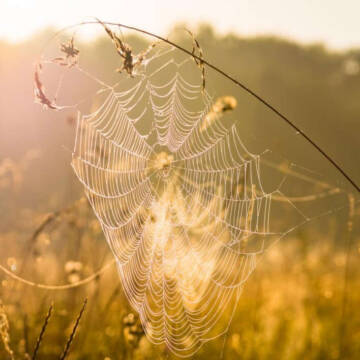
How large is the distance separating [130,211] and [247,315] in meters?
1.54

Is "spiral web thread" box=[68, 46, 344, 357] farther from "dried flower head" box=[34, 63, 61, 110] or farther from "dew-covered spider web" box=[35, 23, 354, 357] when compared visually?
"dried flower head" box=[34, 63, 61, 110]

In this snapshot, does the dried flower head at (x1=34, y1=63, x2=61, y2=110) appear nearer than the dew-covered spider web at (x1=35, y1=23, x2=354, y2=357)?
Yes

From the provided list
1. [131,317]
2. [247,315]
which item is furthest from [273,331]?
[131,317]

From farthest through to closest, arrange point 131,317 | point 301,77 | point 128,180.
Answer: point 301,77
point 128,180
point 131,317

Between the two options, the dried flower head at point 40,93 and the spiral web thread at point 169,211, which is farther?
the spiral web thread at point 169,211

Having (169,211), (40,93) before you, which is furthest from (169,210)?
(40,93)

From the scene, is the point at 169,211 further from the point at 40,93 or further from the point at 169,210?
the point at 40,93

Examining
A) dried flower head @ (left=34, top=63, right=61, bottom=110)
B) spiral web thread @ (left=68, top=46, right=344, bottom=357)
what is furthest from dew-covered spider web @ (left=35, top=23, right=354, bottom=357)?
dried flower head @ (left=34, top=63, right=61, bottom=110)

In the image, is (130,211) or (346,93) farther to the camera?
(346,93)

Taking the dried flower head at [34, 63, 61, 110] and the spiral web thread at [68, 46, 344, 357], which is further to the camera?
the spiral web thread at [68, 46, 344, 357]

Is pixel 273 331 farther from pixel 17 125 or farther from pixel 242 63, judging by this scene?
pixel 242 63

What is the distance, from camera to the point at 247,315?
14.3ft

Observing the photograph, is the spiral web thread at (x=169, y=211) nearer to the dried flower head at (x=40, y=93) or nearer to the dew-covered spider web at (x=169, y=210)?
the dew-covered spider web at (x=169, y=210)

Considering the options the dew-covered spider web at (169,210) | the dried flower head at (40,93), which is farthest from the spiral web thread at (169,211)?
the dried flower head at (40,93)
